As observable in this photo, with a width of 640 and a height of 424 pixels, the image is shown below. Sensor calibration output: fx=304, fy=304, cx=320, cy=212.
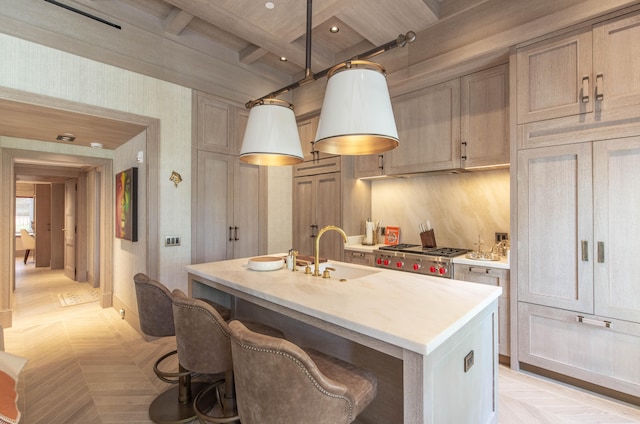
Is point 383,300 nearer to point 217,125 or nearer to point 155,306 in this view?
point 155,306

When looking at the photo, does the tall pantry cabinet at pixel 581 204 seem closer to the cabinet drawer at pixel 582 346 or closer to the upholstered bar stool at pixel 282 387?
the cabinet drawer at pixel 582 346

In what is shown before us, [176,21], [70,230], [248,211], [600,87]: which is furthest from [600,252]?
[70,230]

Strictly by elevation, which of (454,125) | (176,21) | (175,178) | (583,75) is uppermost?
(176,21)

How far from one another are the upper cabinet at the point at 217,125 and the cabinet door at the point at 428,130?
1.92 meters

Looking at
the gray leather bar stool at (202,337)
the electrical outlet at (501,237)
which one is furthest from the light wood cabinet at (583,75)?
the gray leather bar stool at (202,337)

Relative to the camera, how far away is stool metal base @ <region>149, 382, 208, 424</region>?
6.39 feet

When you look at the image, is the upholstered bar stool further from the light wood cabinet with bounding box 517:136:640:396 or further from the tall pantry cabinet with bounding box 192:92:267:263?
the tall pantry cabinet with bounding box 192:92:267:263

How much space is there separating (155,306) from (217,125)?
93.1 inches

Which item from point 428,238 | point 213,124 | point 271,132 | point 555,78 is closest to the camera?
point 271,132

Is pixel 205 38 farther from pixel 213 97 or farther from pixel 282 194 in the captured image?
pixel 282 194

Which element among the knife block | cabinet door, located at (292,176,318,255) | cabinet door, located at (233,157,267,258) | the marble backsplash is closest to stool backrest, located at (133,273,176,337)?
cabinet door, located at (233,157,267,258)

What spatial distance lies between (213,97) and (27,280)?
5742 millimetres

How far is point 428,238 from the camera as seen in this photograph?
3367mm

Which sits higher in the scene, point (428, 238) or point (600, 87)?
point (600, 87)
